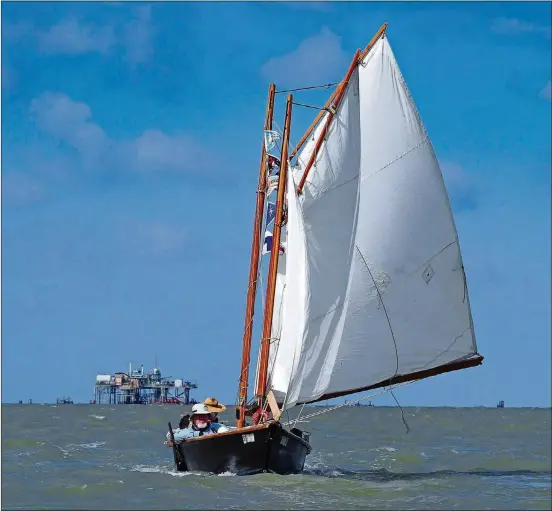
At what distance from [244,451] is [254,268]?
499cm

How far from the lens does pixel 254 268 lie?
3083cm

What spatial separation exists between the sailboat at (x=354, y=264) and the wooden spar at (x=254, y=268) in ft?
0.16

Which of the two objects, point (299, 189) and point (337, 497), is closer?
point (337, 497)

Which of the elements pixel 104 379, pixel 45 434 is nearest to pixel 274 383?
pixel 45 434

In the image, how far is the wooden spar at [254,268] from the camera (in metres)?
30.5

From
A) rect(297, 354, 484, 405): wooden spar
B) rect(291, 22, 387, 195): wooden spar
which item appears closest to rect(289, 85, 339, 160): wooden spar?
rect(291, 22, 387, 195): wooden spar

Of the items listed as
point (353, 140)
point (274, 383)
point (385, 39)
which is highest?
point (385, 39)

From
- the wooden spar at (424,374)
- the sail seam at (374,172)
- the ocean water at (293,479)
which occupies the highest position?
the sail seam at (374,172)

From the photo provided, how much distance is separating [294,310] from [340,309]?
1214 mm

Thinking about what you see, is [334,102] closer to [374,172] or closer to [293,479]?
[374,172]

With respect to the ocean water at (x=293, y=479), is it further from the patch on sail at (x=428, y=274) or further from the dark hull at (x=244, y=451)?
the patch on sail at (x=428, y=274)

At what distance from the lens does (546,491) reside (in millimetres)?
29984

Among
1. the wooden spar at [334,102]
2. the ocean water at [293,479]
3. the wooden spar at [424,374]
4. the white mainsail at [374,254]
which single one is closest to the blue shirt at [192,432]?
the ocean water at [293,479]

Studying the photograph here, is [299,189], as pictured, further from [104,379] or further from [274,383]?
[104,379]
